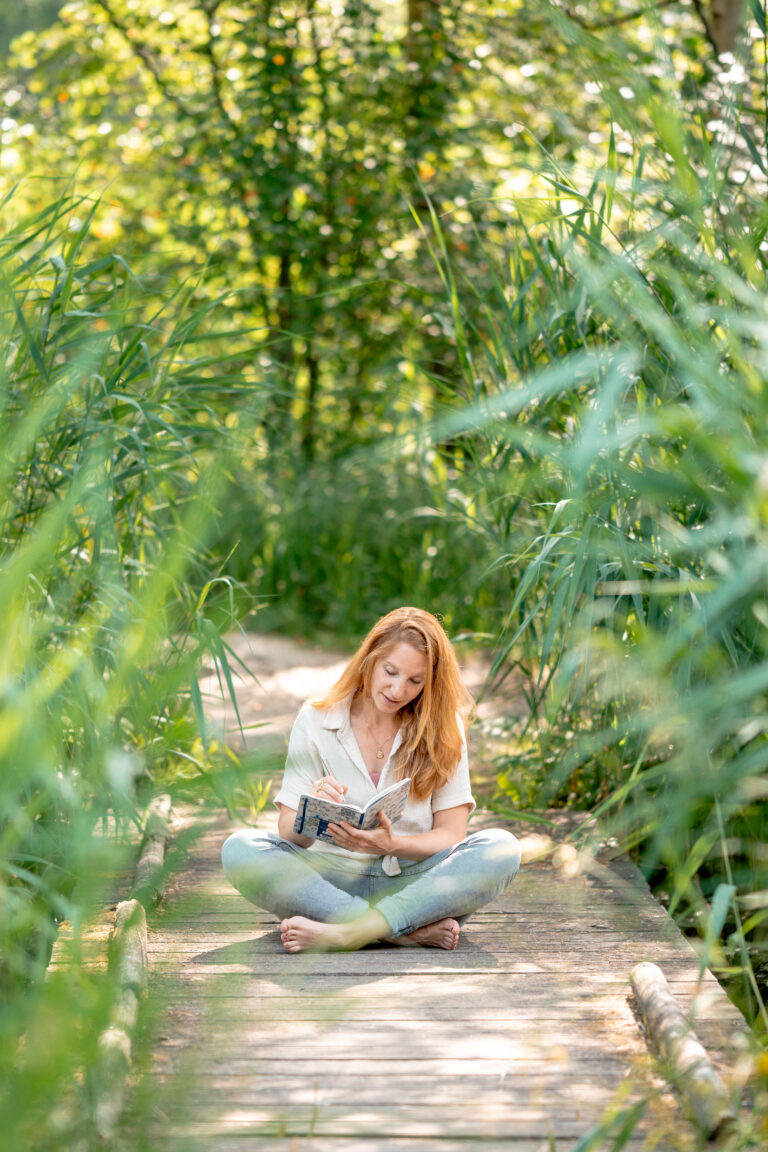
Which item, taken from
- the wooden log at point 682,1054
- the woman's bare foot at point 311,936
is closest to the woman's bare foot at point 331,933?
the woman's bare foot at point 311,936

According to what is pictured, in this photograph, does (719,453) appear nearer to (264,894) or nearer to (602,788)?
(264,894)

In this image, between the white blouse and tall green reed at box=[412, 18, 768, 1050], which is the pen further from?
tall green reed at box=[412, 18, 768, 1050]

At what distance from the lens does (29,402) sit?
10.5 ft

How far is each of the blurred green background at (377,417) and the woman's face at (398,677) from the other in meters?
0.34

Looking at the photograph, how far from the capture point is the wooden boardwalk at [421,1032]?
2.01m

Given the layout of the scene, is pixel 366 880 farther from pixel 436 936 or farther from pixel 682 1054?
pixel 682 1054

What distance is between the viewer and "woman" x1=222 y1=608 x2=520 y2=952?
9.62 feet

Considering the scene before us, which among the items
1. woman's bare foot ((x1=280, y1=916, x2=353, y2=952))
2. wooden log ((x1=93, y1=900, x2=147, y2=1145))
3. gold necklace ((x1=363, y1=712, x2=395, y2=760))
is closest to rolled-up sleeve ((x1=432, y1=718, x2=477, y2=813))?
gold necklace ((x1=363, y1=712, x2=395, y2=760))

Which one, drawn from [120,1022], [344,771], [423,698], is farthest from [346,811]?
[120,1022]

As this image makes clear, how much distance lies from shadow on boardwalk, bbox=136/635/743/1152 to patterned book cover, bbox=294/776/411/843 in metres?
0.30

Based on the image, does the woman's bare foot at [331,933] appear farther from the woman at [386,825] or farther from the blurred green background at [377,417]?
the blurred green background at [377,417]

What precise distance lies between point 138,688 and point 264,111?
6.37 meters

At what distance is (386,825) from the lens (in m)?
2.90

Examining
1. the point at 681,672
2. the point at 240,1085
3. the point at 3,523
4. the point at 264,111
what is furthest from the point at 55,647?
the point at 264,111
